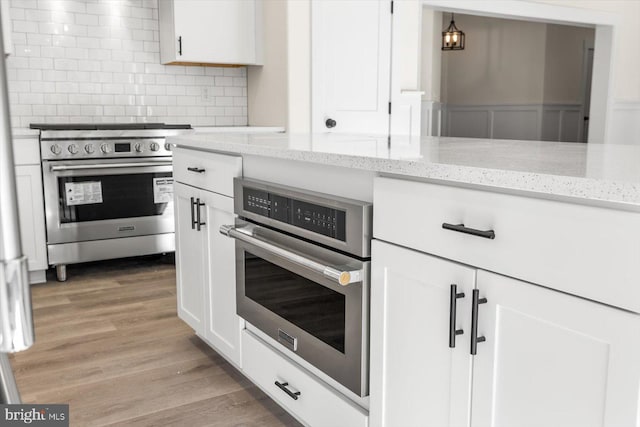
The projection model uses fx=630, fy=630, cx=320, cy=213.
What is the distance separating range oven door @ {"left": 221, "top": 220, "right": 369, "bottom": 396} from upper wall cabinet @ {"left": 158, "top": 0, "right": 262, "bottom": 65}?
2631 millimetres

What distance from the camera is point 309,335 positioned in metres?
1.81

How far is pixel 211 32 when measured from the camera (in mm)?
4477

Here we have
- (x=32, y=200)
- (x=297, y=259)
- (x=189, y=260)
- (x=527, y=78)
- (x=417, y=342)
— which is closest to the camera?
(x=417, y=342)

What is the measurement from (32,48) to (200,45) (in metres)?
1.13

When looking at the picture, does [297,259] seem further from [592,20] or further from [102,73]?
[592,20]

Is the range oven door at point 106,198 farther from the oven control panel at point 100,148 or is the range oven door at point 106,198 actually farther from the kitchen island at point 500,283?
the kitchen island at point 500,283

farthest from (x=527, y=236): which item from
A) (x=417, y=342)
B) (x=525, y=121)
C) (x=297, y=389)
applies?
(x=525, y=121)

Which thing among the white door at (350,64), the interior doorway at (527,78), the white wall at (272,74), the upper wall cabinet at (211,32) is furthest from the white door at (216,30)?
the interior doorway at (527,78)

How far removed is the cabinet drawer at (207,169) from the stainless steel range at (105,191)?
4.50 feet

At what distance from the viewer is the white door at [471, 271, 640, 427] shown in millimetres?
984

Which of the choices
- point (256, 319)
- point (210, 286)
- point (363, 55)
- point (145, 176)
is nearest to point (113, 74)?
point (145, 176)

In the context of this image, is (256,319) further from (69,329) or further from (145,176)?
(145,176)

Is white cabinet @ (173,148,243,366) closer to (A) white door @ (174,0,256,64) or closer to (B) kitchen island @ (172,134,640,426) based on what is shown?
→ (B) kitchen island @ (172,134,640,426)

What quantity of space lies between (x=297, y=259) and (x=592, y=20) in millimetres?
5713
